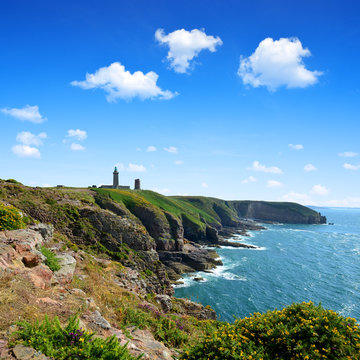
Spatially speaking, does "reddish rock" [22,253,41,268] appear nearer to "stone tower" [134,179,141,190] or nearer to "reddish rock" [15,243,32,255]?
"reddish rock" [15,243,32,255]

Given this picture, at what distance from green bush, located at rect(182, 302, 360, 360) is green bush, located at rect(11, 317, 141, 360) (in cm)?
438

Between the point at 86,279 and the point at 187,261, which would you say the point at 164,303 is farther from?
the point at 187,261

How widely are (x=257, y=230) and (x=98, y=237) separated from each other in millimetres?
136246

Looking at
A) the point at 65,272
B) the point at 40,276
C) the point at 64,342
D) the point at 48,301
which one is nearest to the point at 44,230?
the point at 65,272

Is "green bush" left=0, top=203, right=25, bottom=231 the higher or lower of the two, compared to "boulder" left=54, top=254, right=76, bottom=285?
higher

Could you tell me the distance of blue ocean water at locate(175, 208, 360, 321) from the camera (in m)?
47.7

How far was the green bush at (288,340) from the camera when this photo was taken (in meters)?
9.77

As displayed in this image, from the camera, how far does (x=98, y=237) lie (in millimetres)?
37875

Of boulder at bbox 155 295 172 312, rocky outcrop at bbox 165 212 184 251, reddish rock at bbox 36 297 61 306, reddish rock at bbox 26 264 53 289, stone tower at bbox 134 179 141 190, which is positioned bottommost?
rocky outcrop at bbox 165 212 184 251

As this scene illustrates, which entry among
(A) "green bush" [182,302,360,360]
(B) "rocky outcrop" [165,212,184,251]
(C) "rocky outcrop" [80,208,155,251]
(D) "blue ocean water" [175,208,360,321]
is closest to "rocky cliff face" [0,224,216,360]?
(A) "green bush" [182,302,360,360]

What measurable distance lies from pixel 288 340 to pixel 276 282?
57126 mm

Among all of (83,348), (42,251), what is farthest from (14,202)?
(83,348)

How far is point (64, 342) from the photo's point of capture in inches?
280

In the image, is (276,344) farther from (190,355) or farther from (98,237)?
(98,237)
